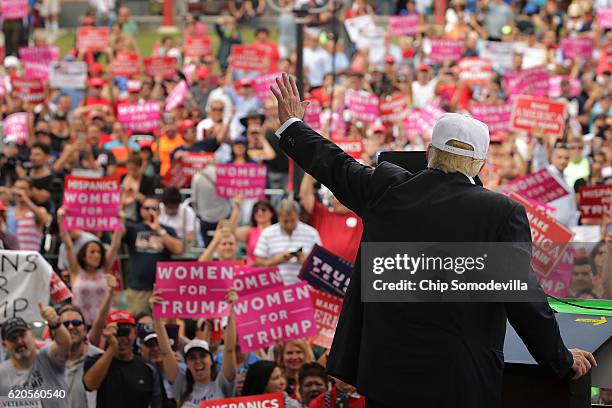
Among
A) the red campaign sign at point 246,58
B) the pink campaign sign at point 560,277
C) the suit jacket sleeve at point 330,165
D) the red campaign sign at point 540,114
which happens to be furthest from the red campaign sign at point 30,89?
the suit jacket sleeve at point 330,165

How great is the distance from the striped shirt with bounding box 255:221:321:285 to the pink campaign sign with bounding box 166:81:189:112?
6.57 metres

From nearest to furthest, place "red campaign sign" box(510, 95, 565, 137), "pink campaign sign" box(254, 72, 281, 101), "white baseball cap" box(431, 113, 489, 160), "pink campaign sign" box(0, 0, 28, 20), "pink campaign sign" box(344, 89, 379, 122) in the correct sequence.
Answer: "white baseball cap" box(431, 113, 489, 160) → "red campaign sign" box(510, 95, 565, 137) → "pink campaign sign" box(344, 89, 379, 122) → "pink campaign sign" box(254, 72, 281, 101) → "pink campaign sign" box(0, 0, 28, 20)

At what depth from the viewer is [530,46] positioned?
2111 cm

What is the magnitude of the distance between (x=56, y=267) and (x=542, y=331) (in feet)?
26.5

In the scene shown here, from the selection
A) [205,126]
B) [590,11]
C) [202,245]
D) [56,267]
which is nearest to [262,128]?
[205,126]

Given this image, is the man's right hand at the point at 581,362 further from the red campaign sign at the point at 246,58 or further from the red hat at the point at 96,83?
the red hat at the point at 96,83

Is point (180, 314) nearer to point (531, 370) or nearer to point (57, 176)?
point (531, 370)

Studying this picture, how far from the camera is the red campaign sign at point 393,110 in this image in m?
16.5

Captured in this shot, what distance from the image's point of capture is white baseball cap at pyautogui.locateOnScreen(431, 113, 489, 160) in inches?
163

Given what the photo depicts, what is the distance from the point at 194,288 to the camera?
8.64 metres

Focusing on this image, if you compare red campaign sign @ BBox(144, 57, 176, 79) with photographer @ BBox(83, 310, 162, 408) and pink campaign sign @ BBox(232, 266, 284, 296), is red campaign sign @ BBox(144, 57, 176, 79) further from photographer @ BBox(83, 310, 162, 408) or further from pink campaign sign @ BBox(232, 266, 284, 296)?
photographer @ BBox(83, 310, 162, 408)

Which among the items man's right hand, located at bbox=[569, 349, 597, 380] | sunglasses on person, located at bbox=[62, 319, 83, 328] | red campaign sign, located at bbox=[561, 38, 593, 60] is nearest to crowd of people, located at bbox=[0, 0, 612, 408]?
sunglasses on person, located at bbox=[62, 319, 83, 328]

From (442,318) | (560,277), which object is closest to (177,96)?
(560,277)

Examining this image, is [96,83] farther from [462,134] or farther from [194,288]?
[462,134]
